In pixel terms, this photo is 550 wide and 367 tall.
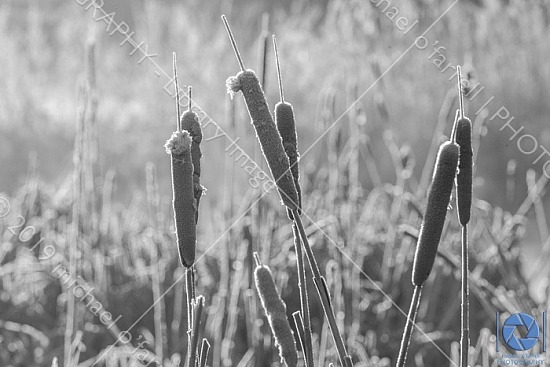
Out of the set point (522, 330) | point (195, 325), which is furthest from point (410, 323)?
point (522, 330)

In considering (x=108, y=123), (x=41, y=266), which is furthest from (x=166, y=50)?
(x=41, y=266)

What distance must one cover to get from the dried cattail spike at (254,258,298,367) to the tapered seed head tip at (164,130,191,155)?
0.10 m

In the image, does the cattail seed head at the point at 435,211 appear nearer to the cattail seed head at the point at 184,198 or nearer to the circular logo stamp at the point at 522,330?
the cattail seed head at the point at 184,198

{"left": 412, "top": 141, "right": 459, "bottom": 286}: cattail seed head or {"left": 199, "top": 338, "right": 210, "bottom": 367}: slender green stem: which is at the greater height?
{"left": 412, "top": 141, "right": 459, "bottom": 286}: cattail seed head

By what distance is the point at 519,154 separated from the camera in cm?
347

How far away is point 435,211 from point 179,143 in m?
0.19

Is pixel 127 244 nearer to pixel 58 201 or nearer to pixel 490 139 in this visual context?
pixel 58 201

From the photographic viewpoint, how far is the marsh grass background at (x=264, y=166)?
5.16 feet

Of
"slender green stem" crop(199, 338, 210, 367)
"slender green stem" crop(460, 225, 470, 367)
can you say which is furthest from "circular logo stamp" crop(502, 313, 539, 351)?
"slender green stem" crop(199, 338, 210, 367)

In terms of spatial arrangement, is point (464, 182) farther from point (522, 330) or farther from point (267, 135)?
point (522, 330)

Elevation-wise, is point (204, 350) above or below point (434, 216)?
below

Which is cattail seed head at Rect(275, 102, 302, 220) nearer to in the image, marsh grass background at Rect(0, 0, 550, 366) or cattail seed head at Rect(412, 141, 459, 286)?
cattail seed head at Rect(412, 141, 459, 286)

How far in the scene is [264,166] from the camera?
243cm

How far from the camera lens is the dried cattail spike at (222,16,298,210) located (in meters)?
0.58
